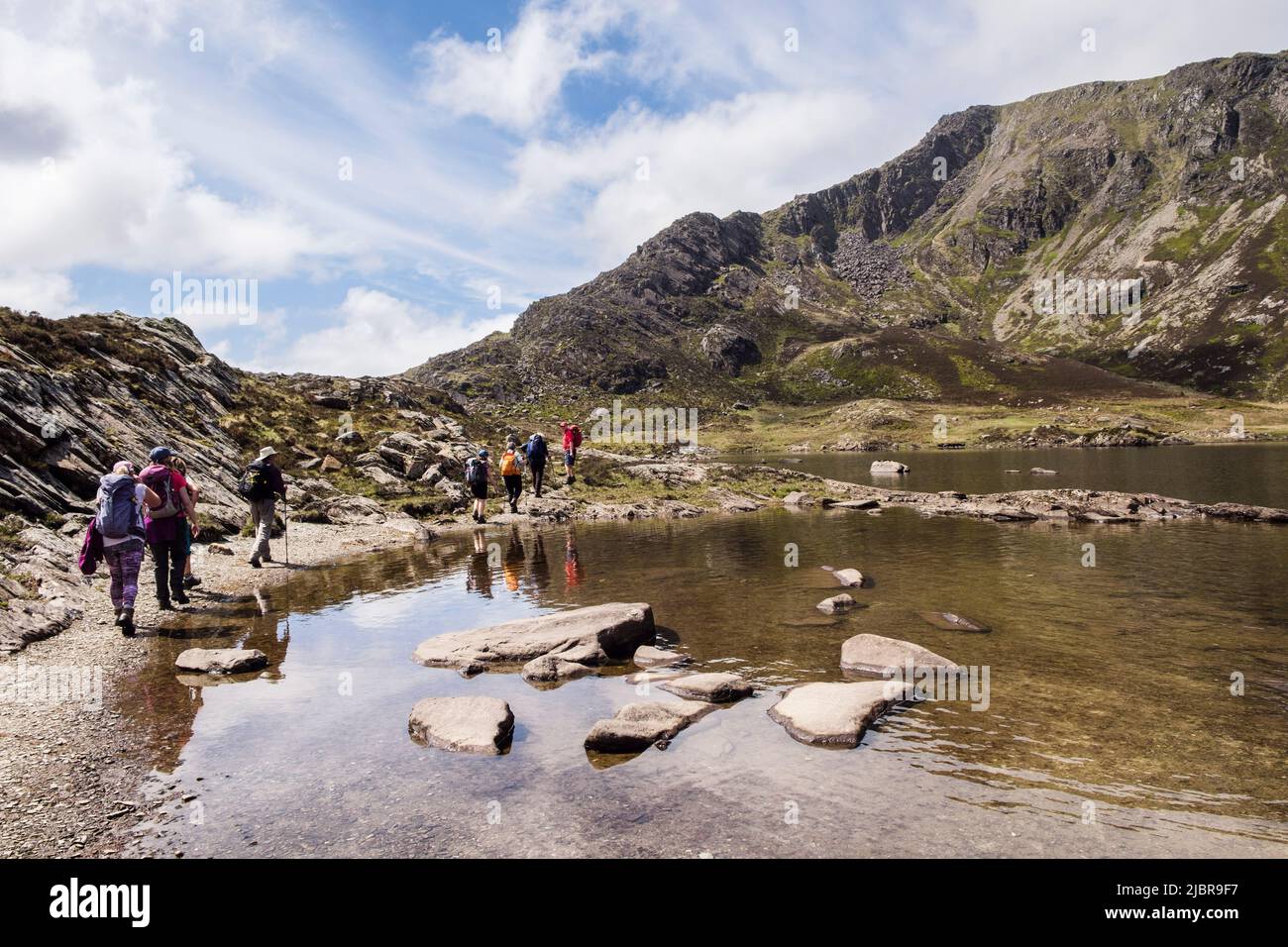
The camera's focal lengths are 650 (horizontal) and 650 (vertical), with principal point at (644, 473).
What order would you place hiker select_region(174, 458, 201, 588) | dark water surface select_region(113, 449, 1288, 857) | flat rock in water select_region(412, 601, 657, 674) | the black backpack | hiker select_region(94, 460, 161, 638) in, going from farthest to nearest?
1. the black backpack
2. hiker select_region(174, 458, 201, 588)
3. hiker select_region(94, 460, 161, 638)
4. flat rock in water select_region(412, 601, 657, 674)
5. dark water surface select_region(113, 449, 1288, 857)

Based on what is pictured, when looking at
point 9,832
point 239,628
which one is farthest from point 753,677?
point 239,628

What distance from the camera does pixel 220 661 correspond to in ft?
41.1

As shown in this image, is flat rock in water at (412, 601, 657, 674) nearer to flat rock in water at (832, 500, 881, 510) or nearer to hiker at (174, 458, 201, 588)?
hiker at (174, 458, 201, 588)

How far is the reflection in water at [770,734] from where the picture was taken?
23.4 ft

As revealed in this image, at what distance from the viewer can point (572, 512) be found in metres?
39.3

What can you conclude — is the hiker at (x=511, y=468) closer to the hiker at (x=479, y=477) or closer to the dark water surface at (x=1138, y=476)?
the hiker at (x=479, y=477)

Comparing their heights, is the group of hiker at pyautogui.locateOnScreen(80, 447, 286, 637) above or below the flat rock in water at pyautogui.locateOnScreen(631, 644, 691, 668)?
above

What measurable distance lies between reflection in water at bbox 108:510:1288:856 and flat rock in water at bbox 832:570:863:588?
472 mm

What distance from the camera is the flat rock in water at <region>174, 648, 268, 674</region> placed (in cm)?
1244


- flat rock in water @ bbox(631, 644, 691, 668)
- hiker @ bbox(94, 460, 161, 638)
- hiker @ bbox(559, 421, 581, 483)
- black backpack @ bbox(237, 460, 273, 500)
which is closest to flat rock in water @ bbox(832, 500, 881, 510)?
hiker @ bbox(559, 421, 581, 483)

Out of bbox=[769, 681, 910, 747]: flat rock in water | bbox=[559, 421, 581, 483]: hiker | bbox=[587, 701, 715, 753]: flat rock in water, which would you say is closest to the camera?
bbox=[587, 701, 715, 753]: flat rock in water

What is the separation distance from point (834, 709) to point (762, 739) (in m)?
1.33

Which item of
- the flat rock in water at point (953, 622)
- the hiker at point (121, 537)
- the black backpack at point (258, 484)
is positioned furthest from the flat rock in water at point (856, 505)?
the hiker at point (121, 537)

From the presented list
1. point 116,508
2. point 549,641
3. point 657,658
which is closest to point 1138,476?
point 657,658
